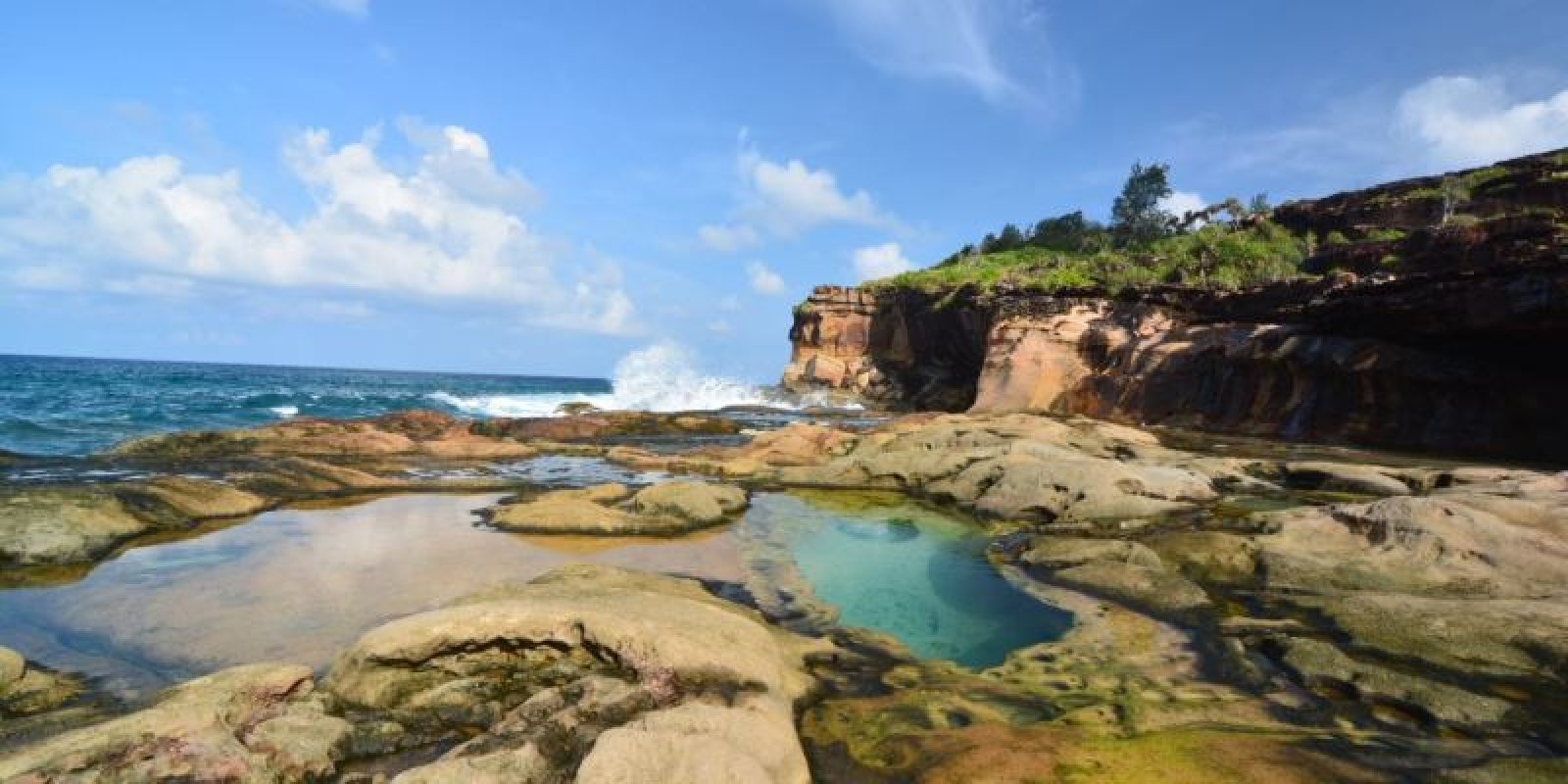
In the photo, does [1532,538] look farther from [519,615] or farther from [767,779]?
[519,615]

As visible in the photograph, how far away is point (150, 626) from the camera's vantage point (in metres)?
6.91

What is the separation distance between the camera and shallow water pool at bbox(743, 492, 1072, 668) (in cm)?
739

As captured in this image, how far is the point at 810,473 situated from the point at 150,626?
39.8 ft

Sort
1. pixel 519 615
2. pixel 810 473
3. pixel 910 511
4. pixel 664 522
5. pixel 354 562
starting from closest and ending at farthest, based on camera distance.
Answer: pixel 519 615 < pixel 354 562 < pixel 664 522 < pixel 910 511 < pixel 810 473

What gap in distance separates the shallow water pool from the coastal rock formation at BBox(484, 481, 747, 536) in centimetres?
79

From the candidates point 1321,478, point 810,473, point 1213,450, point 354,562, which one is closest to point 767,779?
point 354,562

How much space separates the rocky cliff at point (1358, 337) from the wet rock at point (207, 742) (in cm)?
2690

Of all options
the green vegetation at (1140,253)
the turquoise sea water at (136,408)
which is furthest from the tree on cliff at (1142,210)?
the turquoise sea water at (136,408)

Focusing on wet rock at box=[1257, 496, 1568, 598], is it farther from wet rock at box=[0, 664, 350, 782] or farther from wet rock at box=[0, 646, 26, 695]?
wet rock at box=[0, 646, 26, 695]

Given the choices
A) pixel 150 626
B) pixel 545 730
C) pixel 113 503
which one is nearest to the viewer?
pixel 545 730

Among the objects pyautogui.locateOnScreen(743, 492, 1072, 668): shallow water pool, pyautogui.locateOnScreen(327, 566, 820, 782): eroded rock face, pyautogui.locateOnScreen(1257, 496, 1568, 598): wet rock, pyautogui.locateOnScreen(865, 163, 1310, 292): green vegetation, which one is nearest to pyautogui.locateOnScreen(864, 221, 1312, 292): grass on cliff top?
pyautogui.locateOnScreen(865, 163, 1310, 292): green vegetation

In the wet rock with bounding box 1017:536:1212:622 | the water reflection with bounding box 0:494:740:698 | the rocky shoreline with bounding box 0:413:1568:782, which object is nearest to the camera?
the rocky shoreline with bounding box 0:413:1568:782

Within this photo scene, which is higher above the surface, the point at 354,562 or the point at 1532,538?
the point at 1532,538

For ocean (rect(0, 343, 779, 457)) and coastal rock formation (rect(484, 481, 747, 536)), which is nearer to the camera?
coastal rock formation (rect(484, 481, 747, 536))
